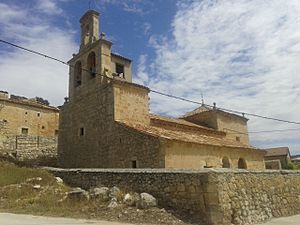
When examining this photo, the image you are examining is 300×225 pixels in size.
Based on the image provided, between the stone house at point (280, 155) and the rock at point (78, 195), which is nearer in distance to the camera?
the rock at point (78, 195)

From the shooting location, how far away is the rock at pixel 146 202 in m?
9.87

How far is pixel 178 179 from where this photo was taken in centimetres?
998

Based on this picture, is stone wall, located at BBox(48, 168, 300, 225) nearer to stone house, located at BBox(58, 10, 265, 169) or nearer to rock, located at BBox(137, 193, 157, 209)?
rock, located at BBox(137, 193, 157, 209)

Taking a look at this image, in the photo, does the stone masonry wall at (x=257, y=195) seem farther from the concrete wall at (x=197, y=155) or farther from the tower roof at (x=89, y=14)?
the tower roof at (x=89, y=14)

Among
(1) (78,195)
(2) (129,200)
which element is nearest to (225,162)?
(2) (129,200)

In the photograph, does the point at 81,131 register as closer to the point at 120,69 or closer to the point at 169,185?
the point at 120,69

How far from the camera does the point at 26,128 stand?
102ft

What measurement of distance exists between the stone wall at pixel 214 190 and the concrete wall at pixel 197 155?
3.22m

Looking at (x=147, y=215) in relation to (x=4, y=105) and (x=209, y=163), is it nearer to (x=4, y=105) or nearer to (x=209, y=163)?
(x=209, y=163)

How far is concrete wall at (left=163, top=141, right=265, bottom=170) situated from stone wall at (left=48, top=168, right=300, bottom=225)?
3216mm

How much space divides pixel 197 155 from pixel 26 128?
21.0 meters

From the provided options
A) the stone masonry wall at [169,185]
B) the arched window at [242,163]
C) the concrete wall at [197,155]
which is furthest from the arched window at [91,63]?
the arched window at [242,163]

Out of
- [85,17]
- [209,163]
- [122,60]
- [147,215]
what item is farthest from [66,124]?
[147,215]

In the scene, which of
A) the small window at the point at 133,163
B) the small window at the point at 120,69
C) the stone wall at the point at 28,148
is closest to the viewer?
the small window at the point at 133,163
